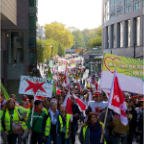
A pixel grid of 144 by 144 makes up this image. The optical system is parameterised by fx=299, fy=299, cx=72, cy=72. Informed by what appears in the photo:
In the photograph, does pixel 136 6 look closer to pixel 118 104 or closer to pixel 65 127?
pixel 65 127

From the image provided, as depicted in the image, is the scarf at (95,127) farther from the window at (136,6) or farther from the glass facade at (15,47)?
the window at (136,6)

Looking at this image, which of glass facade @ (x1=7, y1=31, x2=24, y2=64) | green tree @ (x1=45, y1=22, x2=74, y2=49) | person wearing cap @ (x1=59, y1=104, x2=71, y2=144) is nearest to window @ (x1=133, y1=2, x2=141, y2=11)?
green tree @ (x1=45, y1=22, x2=74, y2=49)

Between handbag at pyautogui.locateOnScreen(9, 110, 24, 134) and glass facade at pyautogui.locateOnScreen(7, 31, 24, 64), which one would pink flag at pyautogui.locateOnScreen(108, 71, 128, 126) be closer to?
handbag at pyautogui.locateOnScreen(9, 110, 24, 134)

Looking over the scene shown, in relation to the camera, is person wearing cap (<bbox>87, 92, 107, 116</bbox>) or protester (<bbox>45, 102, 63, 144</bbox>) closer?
protester (<bbox>45, 102, 63, 144</bbox>)

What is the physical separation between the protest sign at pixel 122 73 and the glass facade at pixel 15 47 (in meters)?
12.1

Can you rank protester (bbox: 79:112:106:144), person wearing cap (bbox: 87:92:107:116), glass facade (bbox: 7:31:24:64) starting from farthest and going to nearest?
Result: glass facade (bbox: 7:31:24:64), person wearing cap (bbox: 87:92:107:116), protester (bbox: 79:112:106:144)

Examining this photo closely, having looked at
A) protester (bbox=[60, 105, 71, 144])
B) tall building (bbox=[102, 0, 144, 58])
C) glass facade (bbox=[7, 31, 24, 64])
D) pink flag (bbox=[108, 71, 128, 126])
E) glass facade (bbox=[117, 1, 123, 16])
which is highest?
glass facade (bbox=[117, 1, 123, 16])

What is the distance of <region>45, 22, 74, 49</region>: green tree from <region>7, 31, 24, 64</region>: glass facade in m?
4.86

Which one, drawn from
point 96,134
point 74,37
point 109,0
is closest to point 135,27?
point 109,0

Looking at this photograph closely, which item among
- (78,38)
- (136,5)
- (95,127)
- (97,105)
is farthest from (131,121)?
(136,5)

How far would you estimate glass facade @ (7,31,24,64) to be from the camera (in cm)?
1980

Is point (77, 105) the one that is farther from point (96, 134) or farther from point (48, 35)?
point (48, 35)

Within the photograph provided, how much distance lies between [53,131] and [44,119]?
49cm

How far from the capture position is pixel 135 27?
3991 cm
